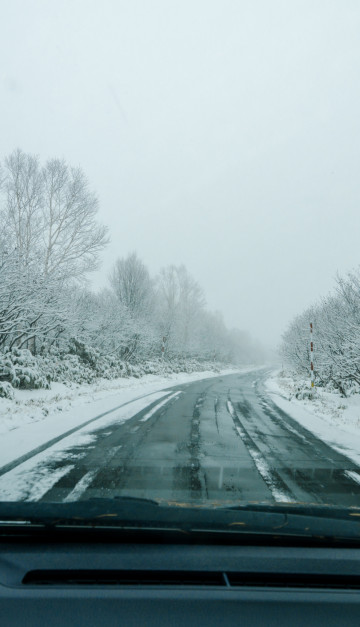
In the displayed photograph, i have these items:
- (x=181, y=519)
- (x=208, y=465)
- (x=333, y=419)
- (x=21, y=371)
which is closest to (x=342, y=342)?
(x=333, y=419)

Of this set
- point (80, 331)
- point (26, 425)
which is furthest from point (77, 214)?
point (26, 425)

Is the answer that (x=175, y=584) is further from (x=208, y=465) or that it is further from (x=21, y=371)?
(x=21, y=371)

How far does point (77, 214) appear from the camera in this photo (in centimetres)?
2038

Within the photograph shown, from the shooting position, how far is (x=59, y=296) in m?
15.7

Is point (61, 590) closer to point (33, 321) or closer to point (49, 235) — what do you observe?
point (33, 321)

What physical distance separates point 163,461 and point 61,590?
407 centimetres

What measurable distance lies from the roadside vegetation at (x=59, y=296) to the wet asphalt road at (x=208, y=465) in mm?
6081

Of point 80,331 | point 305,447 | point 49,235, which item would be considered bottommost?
point 305,447

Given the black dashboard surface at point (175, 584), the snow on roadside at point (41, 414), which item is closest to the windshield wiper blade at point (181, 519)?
the black dashboard surface at point (175, 584)

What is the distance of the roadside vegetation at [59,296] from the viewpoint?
1350 cm

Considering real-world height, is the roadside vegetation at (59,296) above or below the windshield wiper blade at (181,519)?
above

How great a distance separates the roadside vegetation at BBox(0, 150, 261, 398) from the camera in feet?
44.3

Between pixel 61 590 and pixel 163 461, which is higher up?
pixel 61 590

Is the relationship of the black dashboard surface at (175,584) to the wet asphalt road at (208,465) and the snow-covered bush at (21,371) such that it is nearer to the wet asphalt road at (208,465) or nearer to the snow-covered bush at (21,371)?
the wet asphalt road at (208,465)
